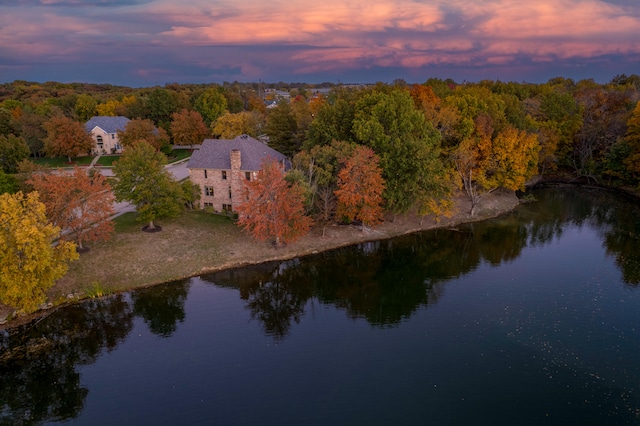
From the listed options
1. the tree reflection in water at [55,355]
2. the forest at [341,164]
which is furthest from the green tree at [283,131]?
the tree reflection in water at [55,355]

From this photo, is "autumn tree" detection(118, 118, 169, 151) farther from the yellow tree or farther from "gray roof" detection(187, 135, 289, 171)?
the yellow tree

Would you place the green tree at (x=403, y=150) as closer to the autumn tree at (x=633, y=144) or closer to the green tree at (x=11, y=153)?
the autumn tree at (x=633, y=144)

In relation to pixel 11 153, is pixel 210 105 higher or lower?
higher

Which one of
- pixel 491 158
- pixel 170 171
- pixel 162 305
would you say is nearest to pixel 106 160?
pixel 170 171

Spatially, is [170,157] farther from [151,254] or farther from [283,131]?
[151,254]

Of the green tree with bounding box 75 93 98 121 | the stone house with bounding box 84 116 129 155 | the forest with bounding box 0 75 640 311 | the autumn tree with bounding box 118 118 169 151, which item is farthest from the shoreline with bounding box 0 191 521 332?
the green tree with bounding box 75 93 98 121

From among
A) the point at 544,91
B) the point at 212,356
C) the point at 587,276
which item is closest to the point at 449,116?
the point at 587,276
